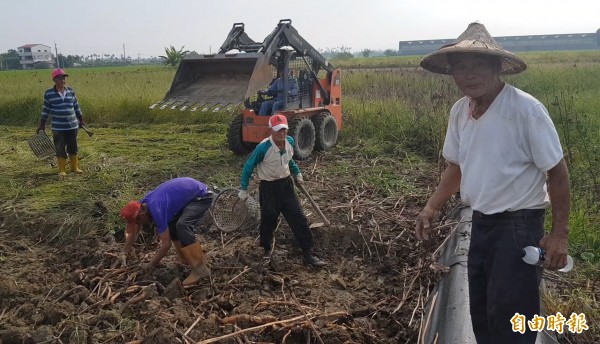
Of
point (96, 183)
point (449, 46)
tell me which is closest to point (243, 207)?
point (96, 183)

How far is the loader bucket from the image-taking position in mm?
6703

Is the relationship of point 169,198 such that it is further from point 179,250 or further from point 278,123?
point 278,123

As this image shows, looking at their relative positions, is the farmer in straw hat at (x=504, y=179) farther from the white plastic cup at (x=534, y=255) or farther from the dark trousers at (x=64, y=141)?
the dark trousers at (x=64, y=141)

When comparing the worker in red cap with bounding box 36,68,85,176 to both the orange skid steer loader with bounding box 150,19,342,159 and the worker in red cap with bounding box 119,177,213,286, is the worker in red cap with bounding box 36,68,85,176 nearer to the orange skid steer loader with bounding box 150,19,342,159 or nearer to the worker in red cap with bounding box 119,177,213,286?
the orange skid steer loader with bounding box 150,19,342,159

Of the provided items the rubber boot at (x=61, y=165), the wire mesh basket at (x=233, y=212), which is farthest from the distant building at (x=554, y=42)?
the wire mesh basket at (x=233, y=212)

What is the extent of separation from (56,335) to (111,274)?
749 millimetres

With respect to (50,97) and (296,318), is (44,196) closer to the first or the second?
(50,97)

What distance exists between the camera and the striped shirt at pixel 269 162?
386cm

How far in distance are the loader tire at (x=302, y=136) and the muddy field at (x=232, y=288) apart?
222cm

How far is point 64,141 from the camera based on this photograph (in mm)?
6594

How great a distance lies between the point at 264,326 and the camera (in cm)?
285

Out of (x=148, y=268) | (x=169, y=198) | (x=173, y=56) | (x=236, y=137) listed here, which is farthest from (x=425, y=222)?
(x=173, y=56)

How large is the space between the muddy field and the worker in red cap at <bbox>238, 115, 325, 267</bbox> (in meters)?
0.17

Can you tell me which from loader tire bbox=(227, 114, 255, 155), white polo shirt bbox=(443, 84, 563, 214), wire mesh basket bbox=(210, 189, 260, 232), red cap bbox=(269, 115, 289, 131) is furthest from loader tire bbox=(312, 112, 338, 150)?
white polo shirt bbox=(443, 84, 563, 214)
